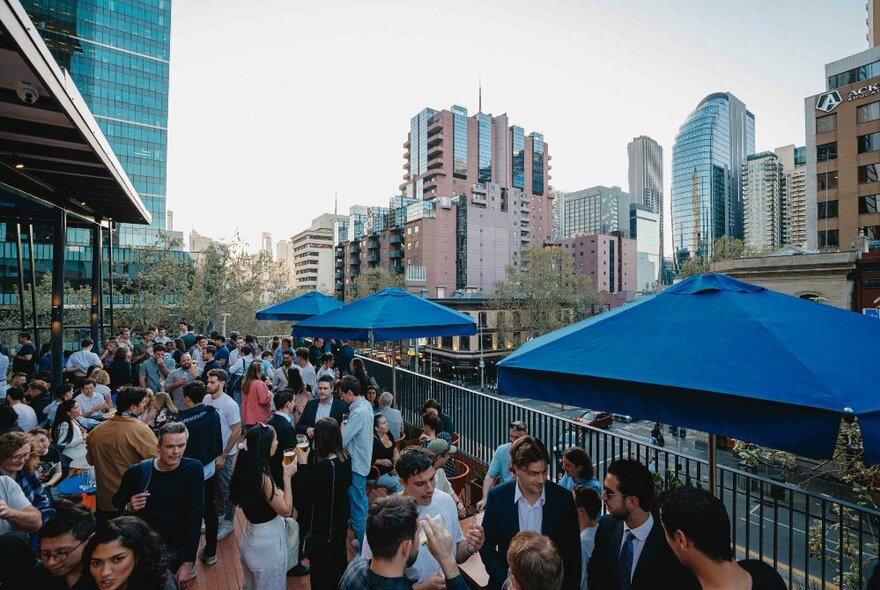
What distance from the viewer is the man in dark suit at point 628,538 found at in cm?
233

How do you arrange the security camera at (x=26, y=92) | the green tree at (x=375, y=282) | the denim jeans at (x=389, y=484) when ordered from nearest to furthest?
1. the security camera at (x=26, y=92)
2. the denim jeans at (x=389, y=484)
3. the green tree at (x=375, y=282)

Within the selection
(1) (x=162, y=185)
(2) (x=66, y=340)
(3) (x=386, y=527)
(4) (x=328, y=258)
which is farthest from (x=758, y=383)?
(4) (x=328, y=258)

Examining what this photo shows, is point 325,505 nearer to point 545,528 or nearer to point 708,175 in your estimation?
point 545,528

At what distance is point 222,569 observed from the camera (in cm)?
430

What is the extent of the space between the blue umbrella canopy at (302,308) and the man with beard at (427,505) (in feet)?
26.6

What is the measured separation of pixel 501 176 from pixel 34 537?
317ft

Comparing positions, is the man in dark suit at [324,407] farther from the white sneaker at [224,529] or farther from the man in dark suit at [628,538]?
the man in dark suit at [628,538]

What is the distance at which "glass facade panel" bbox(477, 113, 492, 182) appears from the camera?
9269 centimetres

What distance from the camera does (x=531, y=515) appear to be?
270 cm

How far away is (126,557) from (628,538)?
2.63 m

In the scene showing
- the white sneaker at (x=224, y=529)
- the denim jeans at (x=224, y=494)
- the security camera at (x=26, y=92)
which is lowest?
the white sneaker at (x=224, y=529)

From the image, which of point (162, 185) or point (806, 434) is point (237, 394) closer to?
point (806, 434)

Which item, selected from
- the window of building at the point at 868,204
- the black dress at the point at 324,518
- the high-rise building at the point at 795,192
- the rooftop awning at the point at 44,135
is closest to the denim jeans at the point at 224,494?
the black dress at the point at 324,518

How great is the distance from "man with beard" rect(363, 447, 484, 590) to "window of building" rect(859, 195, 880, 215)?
181 feet
